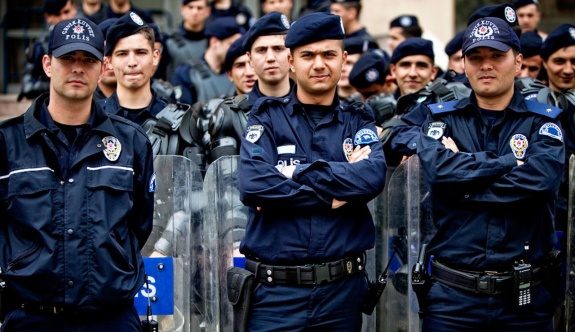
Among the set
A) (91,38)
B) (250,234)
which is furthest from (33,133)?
(250,234)

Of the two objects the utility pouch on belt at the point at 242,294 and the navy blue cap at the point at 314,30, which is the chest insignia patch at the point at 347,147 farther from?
the utility pouch on belt at the point at 242,294

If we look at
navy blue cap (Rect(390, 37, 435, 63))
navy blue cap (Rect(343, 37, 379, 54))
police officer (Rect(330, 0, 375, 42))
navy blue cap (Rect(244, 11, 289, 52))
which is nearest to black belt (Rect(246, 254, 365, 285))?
navy blue cap (Rect(244, 11, 289, 52))

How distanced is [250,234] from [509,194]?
1.36m

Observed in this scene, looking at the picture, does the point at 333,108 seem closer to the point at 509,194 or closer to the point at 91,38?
the point at 509,194

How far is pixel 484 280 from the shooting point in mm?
4895

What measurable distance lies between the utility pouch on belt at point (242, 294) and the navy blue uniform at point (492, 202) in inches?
39.1

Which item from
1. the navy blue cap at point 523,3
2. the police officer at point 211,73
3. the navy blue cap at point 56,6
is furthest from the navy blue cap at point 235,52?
the navy blue cap at point 523,3

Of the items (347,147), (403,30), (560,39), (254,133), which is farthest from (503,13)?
(403,30)

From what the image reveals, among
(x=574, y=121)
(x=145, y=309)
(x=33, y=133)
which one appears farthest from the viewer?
(x=574, y=121)

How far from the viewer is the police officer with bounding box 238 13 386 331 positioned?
4.77 meters

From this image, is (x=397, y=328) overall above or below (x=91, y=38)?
below

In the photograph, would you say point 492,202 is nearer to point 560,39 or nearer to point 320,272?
point 320,272

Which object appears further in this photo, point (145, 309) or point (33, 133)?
point (145, 309)

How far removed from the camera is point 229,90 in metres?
8.09
